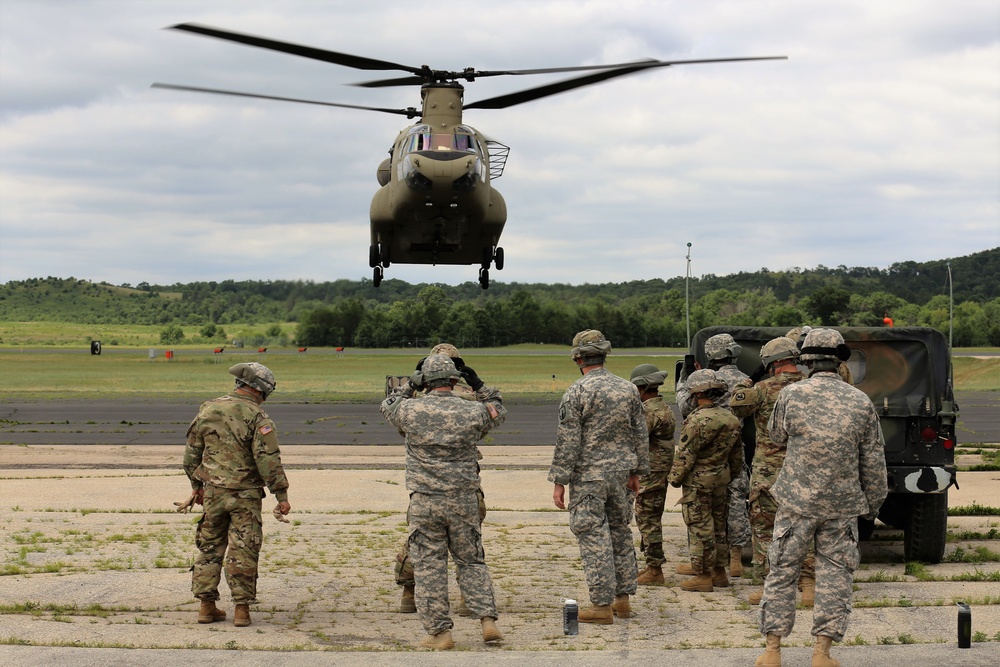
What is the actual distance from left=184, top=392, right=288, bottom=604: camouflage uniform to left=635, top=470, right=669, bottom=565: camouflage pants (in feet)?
10.1

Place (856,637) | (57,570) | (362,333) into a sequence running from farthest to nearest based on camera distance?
(362,333) < (57,570) < (856,637)

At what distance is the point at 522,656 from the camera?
20.6 feet

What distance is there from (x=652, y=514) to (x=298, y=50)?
1195cm

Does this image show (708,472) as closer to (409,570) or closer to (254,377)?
(409,570)

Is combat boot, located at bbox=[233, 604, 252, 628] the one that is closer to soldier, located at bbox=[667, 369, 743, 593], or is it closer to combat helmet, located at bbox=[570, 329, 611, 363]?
combat helmet, located at bbox=[570, 329, 611, 363]

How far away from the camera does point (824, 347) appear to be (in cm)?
653

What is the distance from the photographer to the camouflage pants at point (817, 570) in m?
6.06

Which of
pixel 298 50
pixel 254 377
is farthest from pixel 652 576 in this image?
pixel 298 50

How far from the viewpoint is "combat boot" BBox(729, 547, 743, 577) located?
9312mm

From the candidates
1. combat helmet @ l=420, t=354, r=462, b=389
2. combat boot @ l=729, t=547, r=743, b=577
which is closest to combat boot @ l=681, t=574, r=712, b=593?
combat boot @ l=729, t=547, r=743, b=577

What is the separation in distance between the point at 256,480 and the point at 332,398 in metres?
29.9

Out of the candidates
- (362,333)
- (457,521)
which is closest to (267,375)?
(457,521)

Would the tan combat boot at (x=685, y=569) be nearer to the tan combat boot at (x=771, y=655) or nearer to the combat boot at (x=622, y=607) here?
the combat boot at (x=622, y=607)

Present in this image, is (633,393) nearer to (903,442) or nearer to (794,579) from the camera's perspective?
(794,579)
